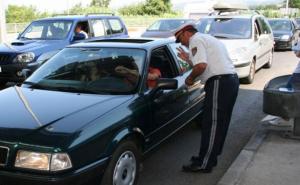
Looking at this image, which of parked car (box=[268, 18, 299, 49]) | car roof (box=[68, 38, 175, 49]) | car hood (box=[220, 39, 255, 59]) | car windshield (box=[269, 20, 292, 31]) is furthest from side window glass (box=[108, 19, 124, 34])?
car windshield (box=[269, 20, 292, 31])

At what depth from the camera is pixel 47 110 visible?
3.89 meters

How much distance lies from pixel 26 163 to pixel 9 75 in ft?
22.0

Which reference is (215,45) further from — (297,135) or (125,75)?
(297,135)

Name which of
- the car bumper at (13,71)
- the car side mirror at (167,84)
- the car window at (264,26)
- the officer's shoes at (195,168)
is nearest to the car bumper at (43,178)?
the car side mirror at (167,84)

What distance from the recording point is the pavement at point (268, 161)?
14.6ft

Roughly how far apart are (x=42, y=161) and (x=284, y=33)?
57.4 feet

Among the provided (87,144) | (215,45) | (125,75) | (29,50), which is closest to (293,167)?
(215,45)

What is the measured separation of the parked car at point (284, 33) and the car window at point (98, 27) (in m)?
9.44

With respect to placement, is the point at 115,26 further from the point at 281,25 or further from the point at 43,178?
the point at 281,25

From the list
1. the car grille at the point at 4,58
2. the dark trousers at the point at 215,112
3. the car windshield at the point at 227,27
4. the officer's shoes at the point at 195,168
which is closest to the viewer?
the dark trousers at the point at 215,112

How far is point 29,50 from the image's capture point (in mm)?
9750

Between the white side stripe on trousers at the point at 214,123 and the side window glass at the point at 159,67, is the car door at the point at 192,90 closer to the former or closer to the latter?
the side window glass at the point at 159,67

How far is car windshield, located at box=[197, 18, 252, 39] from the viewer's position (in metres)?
10.9

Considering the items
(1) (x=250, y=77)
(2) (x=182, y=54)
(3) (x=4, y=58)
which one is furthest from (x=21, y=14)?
(2) (x=182, y=54)
